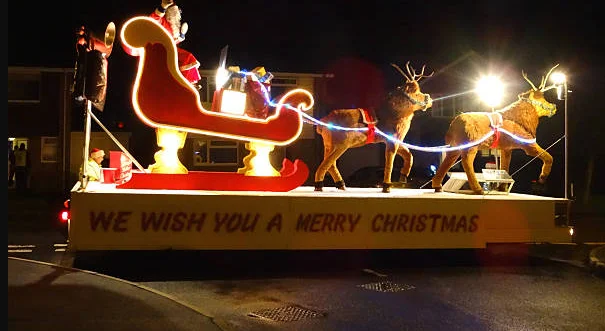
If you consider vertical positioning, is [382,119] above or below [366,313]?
above

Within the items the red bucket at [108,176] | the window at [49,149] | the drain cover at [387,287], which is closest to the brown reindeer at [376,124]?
the drain cover at [387,287]

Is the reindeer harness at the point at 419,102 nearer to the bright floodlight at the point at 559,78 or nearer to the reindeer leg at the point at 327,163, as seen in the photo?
the reindeer leg at the point at 327,163

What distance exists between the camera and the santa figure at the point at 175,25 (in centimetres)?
941

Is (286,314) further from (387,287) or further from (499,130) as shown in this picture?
(499,130)

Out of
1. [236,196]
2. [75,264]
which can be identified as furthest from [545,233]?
[75,264]

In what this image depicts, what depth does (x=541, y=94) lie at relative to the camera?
11.2 meters

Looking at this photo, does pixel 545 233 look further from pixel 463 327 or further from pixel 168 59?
pixel 168 59

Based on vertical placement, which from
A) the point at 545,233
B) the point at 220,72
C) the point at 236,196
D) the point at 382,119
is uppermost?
the point at 220,72

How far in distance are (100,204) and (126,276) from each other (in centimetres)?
138

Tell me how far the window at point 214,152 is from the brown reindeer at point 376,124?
16776 mm

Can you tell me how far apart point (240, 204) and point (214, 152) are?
19809 mm

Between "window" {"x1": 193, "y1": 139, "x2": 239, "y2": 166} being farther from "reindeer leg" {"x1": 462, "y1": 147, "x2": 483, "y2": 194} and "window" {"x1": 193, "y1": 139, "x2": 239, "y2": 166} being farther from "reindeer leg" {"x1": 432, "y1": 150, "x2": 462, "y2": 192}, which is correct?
"reindeer leg" {"x1": 462, "y1": 147, "x2": 483, "y2": 194}

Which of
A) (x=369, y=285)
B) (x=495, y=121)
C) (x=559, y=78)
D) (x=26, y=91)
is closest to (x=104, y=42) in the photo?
(x=369, y=285)

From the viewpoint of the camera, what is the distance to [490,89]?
12.0 m
